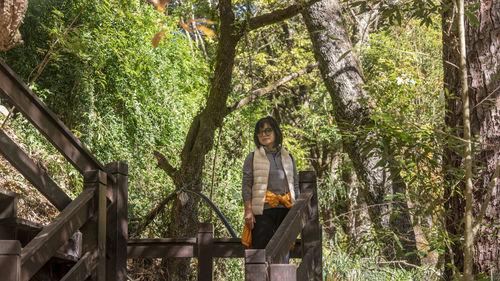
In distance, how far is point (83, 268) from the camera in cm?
383

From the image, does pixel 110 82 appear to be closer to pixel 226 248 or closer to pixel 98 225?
pixel 226 248

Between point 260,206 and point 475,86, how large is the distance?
79.5 inches

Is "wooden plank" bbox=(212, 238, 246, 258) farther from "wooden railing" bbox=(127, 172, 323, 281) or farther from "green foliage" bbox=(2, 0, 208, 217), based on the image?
"green foliage" bbox=(2, 0, 208, 217)

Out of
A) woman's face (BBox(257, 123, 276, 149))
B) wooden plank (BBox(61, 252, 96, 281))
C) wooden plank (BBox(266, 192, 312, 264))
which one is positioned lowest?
wooden plank (BBox(61, 252, 96, 281))

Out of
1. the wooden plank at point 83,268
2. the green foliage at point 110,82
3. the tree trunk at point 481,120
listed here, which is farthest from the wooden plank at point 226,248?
the green foliage at point 110,82

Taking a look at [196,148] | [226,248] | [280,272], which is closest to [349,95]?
[196,148]

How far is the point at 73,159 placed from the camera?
157 inches

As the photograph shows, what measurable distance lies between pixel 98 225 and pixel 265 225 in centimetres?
138

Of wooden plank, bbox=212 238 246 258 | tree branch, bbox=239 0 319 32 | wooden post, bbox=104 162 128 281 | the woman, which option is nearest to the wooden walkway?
wooden post, bbox=104 162 128 281

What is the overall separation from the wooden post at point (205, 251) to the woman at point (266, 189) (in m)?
1.15

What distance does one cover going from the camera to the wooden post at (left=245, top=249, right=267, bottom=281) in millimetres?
3564

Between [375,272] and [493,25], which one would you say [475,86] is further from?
[375,272]

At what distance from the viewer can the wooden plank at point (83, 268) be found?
12.1 ft

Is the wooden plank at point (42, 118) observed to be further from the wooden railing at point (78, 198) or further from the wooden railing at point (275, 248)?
the wooden railing at point (275, 248)
